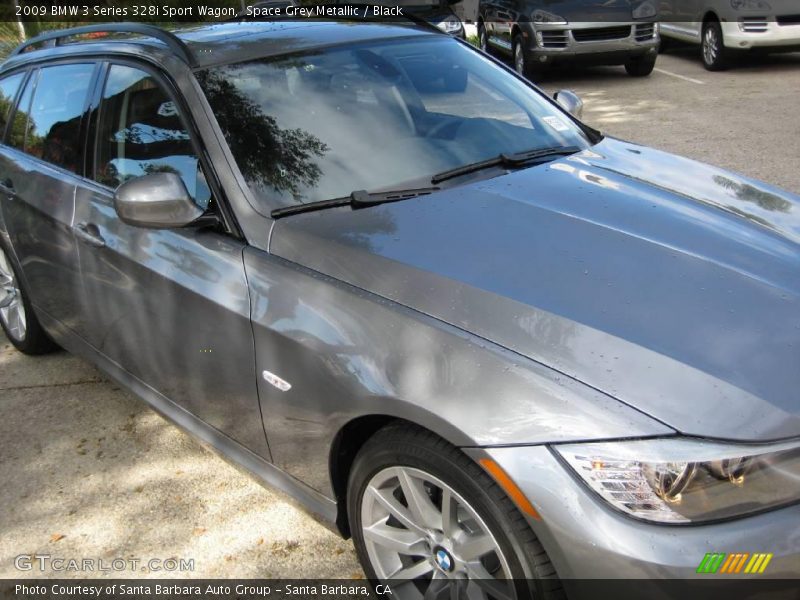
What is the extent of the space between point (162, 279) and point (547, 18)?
398 inches

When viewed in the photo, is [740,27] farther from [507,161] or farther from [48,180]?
[48,180]

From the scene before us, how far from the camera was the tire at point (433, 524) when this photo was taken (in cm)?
186

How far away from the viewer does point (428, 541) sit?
219 centimetres

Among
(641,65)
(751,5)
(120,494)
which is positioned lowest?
(120,494)

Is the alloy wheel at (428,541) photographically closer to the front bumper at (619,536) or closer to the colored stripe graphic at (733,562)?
the front bumper at (619,536)

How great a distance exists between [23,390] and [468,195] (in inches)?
109

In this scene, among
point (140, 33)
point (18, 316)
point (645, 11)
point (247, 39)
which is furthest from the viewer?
point (645, 11)

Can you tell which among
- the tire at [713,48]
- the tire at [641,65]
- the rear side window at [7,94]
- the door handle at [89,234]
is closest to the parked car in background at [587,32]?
the tire at [641,65]

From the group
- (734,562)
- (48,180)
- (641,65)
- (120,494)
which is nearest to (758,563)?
(734,562)

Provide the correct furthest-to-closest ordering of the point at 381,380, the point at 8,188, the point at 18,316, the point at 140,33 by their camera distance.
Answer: the point at 18,316 < the point at 8,188 < the point at 140,33 < the point at 381,380

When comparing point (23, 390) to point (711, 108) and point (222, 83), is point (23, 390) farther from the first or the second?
point (711, 108)

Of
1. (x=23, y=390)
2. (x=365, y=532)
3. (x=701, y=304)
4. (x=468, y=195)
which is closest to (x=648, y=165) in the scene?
(x=468, y=195)

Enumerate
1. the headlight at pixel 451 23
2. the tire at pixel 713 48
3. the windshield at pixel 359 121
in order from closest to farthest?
the windshield at pixel 359 121, the tire at pixel 713 48, the headlight at pixel 451 23

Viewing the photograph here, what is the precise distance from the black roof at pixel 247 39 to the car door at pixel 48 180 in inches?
8.2
